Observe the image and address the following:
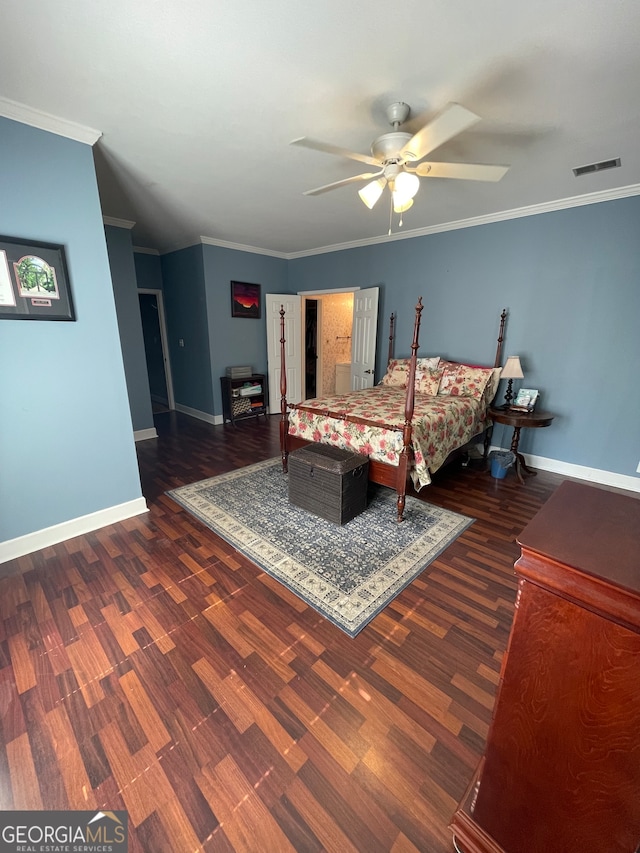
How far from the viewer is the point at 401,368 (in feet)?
14.1

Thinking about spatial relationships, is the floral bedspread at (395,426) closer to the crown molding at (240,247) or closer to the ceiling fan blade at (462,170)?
the ceiling fan blade at (462,170)

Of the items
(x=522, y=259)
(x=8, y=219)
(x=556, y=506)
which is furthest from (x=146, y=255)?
(x=556, y=506)

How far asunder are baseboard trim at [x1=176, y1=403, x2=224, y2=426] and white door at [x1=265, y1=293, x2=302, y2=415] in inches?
37.8

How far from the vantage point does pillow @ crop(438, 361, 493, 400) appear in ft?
11.9

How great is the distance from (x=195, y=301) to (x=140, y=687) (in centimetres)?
480

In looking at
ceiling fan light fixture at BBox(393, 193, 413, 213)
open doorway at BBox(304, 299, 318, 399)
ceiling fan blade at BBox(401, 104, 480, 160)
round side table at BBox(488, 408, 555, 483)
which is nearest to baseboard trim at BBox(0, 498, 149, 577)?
ceiling fan light fixture at BBox(393, 193, 413, 213)

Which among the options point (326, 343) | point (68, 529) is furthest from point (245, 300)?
point (68, 529)

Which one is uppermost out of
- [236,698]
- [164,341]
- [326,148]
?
[326,148]

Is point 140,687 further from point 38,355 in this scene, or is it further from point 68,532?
point 38,355

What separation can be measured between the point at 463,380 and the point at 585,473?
1523mm

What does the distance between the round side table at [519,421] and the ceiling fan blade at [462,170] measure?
206cm

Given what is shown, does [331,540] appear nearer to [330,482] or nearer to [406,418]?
[330,482]

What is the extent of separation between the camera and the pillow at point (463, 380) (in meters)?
3.64

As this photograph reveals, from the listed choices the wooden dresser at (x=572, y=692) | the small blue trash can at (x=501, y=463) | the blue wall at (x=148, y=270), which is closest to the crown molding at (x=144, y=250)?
the blue wall at (x=148, y=270)
